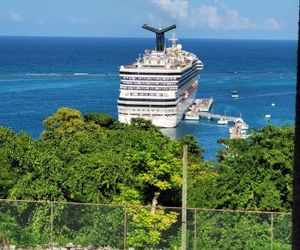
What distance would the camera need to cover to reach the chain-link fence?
11.5 m

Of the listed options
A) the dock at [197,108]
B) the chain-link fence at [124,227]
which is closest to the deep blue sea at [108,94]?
the dock at [197,108]

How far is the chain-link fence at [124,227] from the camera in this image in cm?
1146

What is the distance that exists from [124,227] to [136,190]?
310cm

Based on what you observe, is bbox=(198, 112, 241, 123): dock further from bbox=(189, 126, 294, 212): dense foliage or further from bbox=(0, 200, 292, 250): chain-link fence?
bbox=(0, 200, 292, 250): chain-link fence

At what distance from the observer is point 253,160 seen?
1546 cm

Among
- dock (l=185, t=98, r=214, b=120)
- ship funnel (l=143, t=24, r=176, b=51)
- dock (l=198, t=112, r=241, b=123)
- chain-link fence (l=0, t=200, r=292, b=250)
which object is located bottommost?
chain-link fence (l=0, t=200, r=292, b=250)

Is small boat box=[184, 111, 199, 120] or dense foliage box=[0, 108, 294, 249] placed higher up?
small boat box=[184, 111, 199, 120]

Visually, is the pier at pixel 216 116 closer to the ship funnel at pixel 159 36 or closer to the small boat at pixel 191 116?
the small boat at pixel 191 116

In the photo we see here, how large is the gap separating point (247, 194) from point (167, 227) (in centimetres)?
323

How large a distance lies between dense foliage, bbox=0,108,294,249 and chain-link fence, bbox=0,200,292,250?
0.02 meters

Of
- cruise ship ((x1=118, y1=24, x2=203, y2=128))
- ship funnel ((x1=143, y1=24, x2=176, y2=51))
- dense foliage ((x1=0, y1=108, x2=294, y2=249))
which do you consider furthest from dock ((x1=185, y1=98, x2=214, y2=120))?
dense foliage ((x1=0, y1=108, x2=294, y2=249))

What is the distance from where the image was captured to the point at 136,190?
14891 millimetres

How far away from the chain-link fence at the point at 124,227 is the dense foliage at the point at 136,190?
0.02m

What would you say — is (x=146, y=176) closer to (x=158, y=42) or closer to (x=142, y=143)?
(x=142, y=143)
